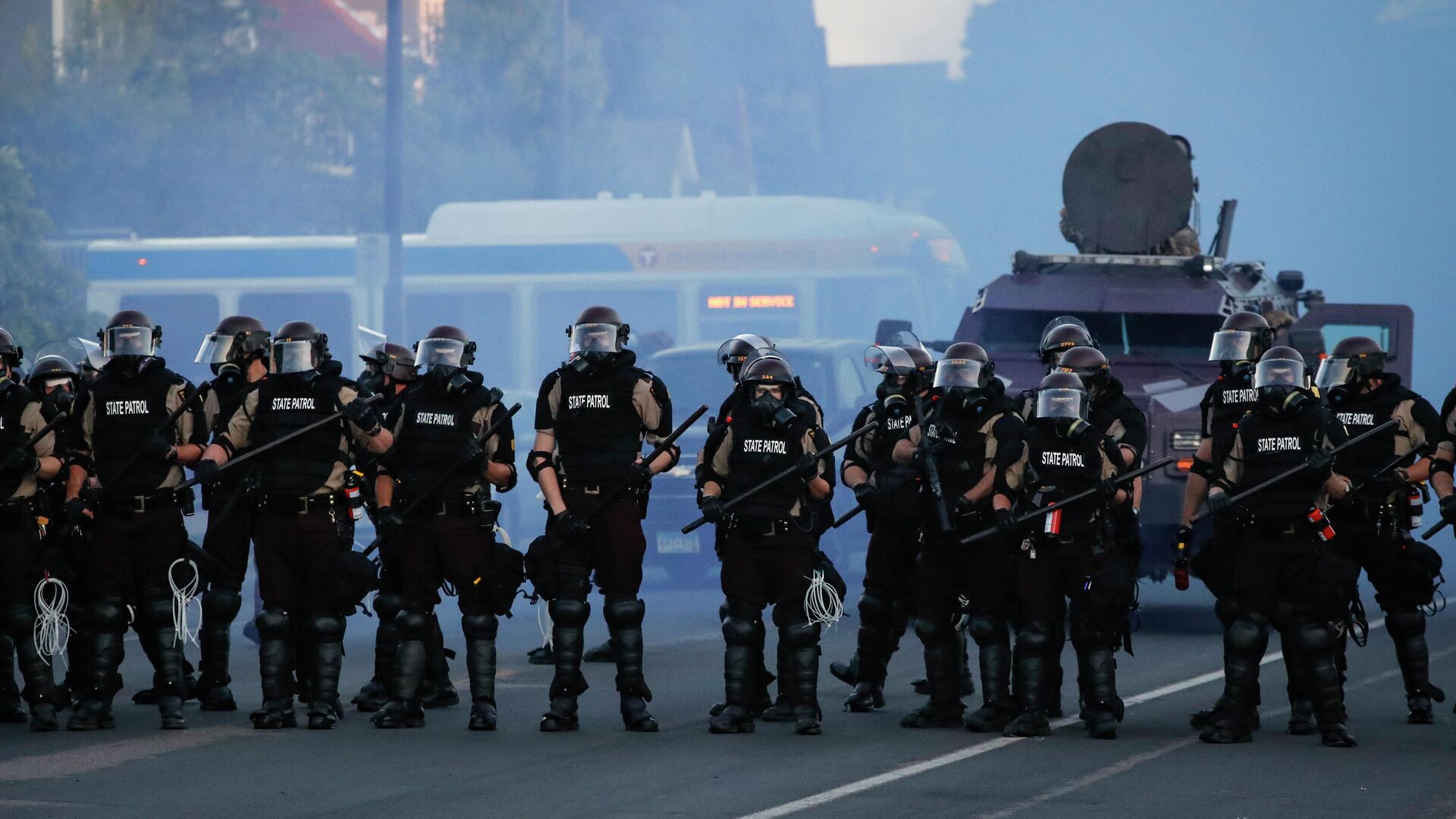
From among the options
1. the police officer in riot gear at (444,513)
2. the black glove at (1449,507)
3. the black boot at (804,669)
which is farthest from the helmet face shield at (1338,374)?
the police officer in riot gear at (444,513)

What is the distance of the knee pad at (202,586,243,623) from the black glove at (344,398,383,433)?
4.20 feet

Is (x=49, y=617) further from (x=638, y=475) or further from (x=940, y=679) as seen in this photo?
(x=940, y=679)

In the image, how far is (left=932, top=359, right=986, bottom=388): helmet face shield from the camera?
1138cm

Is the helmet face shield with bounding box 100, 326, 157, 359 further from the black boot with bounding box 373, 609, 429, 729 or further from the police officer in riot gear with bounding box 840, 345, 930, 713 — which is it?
the police officer in riot gear with bounding box 840, 345, 930, 713

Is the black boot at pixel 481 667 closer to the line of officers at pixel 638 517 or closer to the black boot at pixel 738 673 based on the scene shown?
the line of officers at pixel 638 517

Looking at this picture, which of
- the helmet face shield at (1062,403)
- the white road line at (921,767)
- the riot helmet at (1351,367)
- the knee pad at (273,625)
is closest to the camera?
the white road line at (921,767)

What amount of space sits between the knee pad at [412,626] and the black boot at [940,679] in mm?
2521

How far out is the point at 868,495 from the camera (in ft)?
38.4

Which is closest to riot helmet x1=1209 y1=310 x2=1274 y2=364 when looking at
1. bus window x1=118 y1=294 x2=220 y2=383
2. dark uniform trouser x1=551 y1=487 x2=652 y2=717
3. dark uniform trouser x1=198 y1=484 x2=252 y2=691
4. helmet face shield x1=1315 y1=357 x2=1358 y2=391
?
helmet face shield x1=1315 y1=357 x2=1358 y2=391

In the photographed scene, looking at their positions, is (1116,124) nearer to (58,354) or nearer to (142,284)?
(58,354)

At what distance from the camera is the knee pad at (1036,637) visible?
1061cm

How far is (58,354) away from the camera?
40.8 ft

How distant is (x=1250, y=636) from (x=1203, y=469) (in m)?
0.91

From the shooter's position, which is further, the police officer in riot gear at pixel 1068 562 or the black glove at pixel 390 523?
the black glove at pixel 390 523
